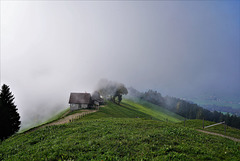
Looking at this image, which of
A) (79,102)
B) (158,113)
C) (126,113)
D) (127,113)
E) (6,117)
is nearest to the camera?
(6,117)

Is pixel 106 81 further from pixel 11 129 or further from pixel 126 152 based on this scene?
pixel 126 152

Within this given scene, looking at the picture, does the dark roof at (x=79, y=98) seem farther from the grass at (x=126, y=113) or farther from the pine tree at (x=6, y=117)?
the pine tree at (x=6, y=117)

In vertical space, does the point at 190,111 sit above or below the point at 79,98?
below

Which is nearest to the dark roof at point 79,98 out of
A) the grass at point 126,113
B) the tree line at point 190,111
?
the grass at point 126,113

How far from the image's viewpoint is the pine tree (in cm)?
4478

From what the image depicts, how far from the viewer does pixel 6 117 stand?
4569 cm

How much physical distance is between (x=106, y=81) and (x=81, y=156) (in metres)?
99.8

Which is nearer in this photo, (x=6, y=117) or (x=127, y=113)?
(x=6, y=117)

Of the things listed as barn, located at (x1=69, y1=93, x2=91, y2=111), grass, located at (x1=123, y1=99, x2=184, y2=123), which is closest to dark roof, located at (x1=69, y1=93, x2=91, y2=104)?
barn, located at (x1=69, y1=93, x2=91, y2=111)

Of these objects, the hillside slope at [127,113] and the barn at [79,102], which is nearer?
the hillside slope at [127,113]

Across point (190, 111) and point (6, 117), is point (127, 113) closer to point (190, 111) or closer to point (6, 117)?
point (6, 117)

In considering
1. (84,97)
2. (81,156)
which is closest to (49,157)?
(81,156)

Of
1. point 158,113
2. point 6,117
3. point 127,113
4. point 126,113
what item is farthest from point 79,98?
point 158,113

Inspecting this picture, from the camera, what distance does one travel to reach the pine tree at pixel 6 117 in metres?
44.8
